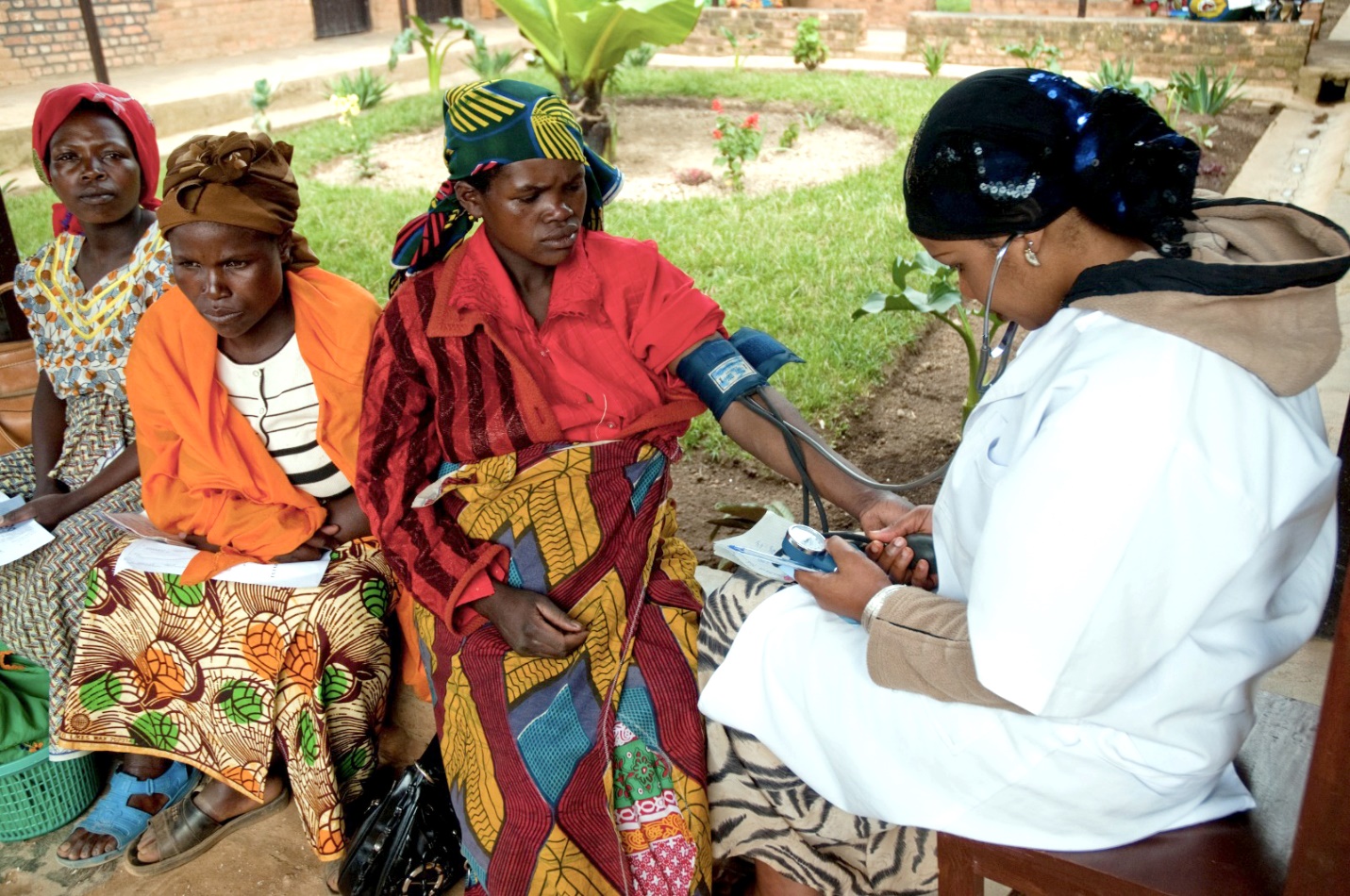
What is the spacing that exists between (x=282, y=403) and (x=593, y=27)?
6250 mm

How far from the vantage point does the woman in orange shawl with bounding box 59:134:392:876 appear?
251 centimetres

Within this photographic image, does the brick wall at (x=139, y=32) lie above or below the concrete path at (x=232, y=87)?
above

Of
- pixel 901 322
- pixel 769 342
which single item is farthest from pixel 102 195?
pixel 901 322

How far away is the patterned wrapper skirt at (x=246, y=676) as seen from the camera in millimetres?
2510

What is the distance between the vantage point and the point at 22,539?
267 cm

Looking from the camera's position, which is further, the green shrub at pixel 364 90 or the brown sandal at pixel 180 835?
the green shrub at pixel 364 90

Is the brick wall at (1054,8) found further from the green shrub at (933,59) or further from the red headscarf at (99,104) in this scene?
the red headscarf at (99,104)

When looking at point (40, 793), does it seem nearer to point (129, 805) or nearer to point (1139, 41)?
point (129, 805)

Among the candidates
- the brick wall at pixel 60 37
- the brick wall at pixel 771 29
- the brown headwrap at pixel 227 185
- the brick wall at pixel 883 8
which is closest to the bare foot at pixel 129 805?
the brown headwrap at pixel 227 185

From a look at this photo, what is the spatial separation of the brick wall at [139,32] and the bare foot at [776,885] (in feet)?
38.0

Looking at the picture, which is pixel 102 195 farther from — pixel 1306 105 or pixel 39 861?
pixel 1306 105

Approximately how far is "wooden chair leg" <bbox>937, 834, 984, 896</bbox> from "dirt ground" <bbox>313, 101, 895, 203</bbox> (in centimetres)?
644

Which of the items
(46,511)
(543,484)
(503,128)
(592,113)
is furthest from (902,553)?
(592,113)

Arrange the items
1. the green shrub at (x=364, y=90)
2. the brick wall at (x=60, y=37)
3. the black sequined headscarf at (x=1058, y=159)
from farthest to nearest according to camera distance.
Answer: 1. the brick wall at (x=60, y=37)
2. the green shrub at (x=364, y=90)
3. the black sequined headscarf at (x=1058, y=159)
